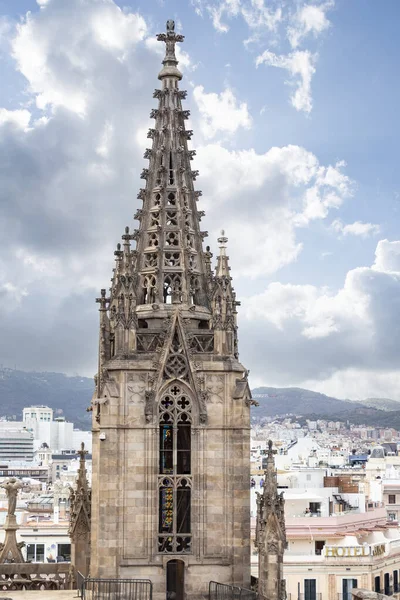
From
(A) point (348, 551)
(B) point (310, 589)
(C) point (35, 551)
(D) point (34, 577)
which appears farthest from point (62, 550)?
(D) point (34, 577)

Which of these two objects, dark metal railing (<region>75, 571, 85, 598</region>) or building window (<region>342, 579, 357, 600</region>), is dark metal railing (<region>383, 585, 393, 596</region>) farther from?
dark metal railing (<region>75, 571, 85, 598</region>)

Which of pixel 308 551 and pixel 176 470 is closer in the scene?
pixel 176 470

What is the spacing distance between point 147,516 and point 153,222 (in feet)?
29.4

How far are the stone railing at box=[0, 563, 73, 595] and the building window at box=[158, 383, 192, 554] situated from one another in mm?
6514

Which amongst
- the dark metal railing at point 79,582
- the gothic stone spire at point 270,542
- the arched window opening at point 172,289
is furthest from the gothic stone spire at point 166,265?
the dark metal railing at point 79,582

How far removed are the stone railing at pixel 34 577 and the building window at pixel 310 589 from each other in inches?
1682

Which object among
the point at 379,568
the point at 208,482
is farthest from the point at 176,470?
the point at 379,568

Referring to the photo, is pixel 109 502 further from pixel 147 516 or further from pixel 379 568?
pixel 379 568

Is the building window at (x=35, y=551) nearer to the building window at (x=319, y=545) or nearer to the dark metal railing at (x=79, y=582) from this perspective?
the building window at (x=319, y=545)

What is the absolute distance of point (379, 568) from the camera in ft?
270

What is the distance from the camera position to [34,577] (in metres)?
39.4

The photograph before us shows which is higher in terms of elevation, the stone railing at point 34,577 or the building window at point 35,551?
the stone railing at point 34,577

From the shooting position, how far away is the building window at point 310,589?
79.9m

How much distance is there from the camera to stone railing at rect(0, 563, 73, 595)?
38.4 metres
